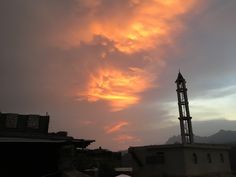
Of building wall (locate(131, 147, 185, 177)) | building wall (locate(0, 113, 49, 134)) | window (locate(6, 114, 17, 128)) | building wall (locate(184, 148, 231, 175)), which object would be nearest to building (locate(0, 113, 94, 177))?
building wall (locate(0, 113, 49, 134))

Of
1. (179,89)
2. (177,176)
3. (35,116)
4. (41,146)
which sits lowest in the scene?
(177,176)

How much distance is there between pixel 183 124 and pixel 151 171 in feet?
42.5

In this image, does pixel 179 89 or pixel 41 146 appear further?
pixel 179 89

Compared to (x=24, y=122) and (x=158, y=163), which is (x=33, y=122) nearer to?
(x=24, y=122)

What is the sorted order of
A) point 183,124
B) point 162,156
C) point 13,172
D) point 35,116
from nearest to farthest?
point 13,172, point 35,116, point 162,156, point 183,124

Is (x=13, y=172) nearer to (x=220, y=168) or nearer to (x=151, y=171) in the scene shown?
(x=151, y=171)

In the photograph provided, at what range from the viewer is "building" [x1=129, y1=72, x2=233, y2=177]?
31.5m

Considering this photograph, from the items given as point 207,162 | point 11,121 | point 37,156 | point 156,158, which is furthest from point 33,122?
point 207,162

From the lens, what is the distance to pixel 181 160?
31.3m

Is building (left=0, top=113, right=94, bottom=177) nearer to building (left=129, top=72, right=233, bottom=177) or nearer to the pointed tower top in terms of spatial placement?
building (left=129, top=72, right=233, bottom=177)

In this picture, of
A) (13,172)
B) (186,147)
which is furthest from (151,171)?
(13,172)

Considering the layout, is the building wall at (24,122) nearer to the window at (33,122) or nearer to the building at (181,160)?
the window at (33,122)

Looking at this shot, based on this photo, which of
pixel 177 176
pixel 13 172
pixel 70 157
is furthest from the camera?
pixel 177 176

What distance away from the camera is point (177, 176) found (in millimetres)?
30875
